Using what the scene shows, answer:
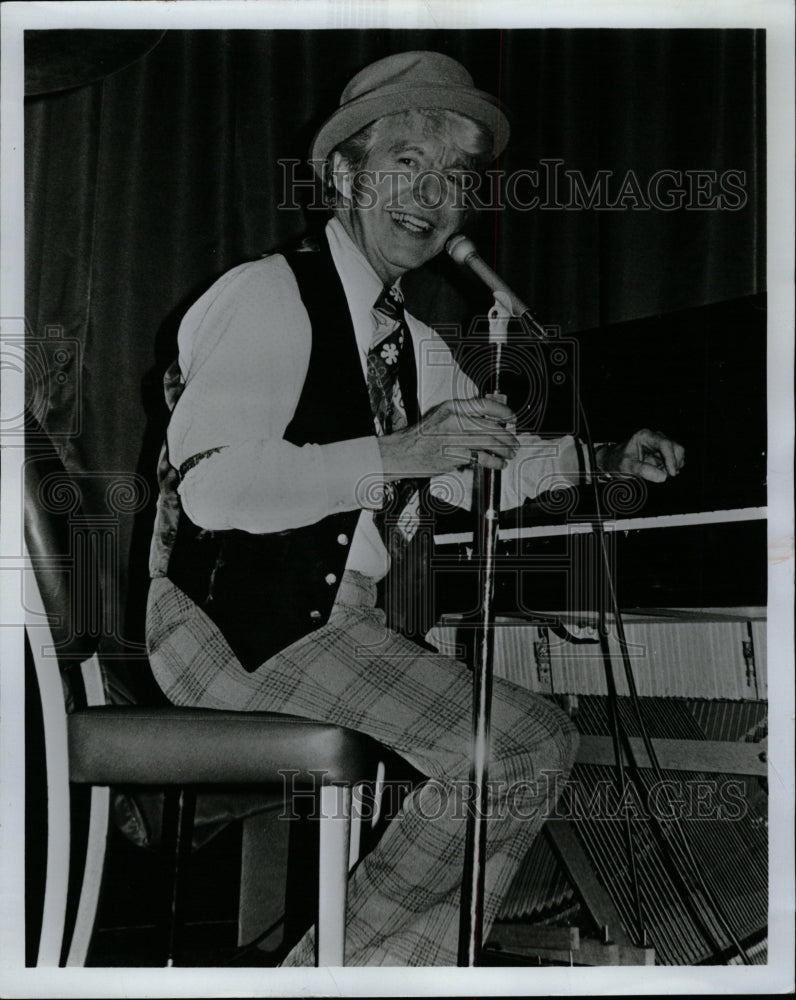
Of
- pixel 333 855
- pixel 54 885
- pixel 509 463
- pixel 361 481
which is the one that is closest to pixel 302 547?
pixel 361 481

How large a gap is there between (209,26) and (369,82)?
1.08ft

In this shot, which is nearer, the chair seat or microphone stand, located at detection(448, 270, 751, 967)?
the chair seat

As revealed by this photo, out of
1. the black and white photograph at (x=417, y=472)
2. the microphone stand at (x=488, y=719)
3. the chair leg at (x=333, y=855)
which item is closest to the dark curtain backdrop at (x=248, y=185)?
the black and white photograph at (x=417, y=472)

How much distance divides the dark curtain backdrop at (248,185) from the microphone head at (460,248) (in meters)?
0.03

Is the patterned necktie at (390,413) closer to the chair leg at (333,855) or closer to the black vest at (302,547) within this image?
the black vest at (302,547)

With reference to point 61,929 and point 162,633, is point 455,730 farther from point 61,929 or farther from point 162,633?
point 61,929

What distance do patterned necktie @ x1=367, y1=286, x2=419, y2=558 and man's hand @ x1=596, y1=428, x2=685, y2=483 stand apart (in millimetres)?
378

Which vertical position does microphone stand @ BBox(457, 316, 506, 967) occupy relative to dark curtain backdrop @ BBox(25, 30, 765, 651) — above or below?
below

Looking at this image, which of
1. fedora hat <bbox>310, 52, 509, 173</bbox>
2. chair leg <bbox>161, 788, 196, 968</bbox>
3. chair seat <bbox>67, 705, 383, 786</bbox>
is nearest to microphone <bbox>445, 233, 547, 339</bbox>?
fedora hat <bbox>310, 52, 509, 173</bbox>

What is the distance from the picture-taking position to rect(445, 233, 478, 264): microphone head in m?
1.98

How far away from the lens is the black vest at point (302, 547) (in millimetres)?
1855

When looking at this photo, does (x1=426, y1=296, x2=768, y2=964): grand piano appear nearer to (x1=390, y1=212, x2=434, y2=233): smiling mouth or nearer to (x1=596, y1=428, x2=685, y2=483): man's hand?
(x1=596, y1=428, x2=685, y2=483): man's hand

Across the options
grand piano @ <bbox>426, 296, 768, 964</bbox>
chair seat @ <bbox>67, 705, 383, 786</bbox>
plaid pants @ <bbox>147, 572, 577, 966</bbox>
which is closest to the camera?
chair seat @ <bbox>67, 705, 383, 786</bbox>

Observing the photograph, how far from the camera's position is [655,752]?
1958mm
